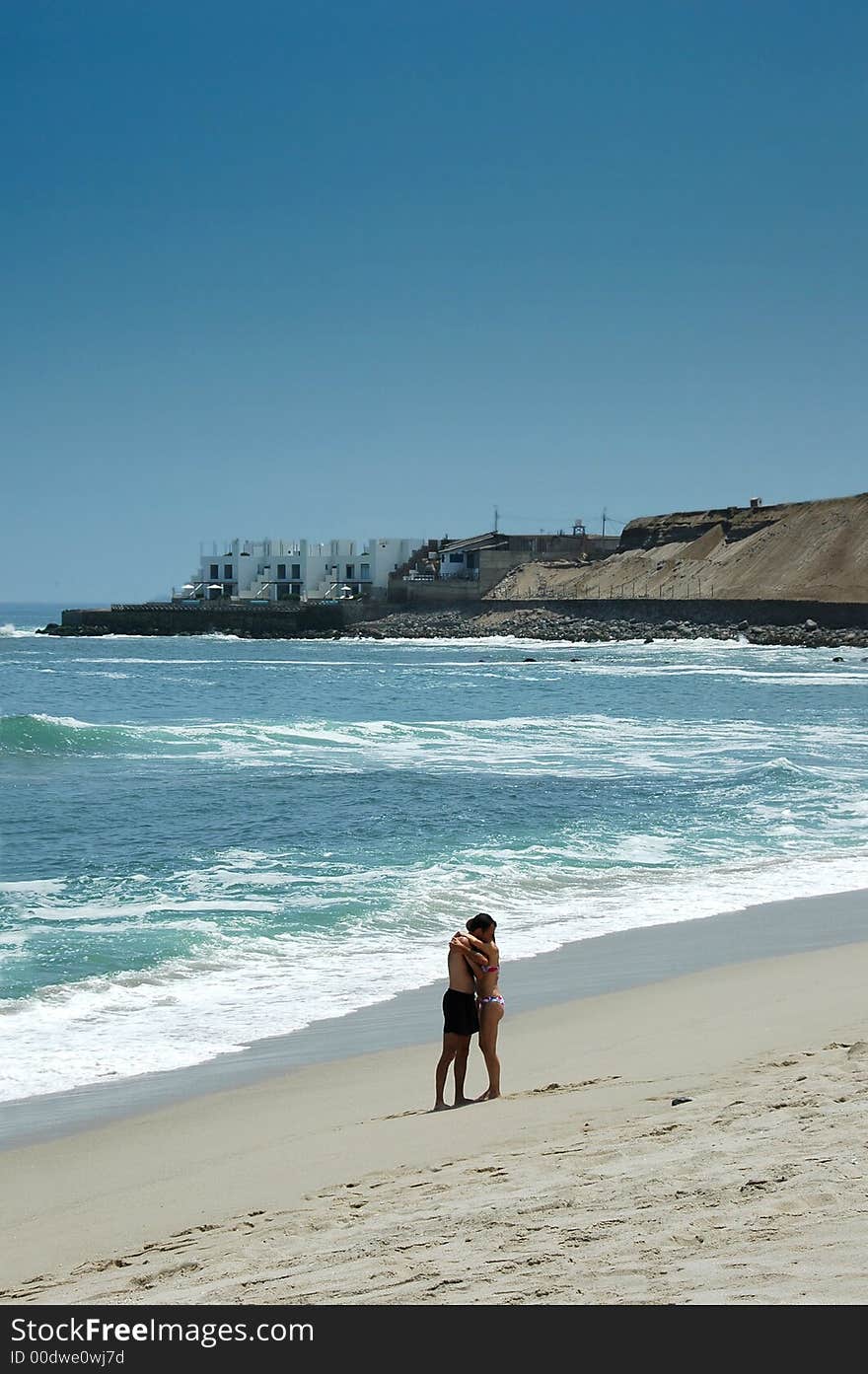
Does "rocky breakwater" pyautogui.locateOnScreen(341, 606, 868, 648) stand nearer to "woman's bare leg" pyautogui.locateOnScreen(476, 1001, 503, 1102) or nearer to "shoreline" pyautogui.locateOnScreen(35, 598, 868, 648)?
"shoreline" pyautogui.locateOnScreen(35, 598, 868, 648)

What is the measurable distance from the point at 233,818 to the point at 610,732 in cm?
1443

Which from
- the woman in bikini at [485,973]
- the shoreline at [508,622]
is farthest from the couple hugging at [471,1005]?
the shoreline at [508,622]

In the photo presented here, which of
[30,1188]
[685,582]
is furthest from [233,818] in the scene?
[685,582]

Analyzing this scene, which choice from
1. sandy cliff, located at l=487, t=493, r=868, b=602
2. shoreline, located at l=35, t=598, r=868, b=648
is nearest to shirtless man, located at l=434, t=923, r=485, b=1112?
shoreline, located at l=35, t=598, r=868, b=648

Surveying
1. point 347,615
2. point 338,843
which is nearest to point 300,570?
point 347,615

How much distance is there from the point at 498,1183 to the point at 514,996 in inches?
175

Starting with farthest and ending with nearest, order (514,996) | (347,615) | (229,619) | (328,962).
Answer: (347,615) < (229,619) < (328,962) < (514,996)

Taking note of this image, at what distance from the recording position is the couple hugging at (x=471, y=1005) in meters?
6.79

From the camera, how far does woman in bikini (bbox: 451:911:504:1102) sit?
6.90m

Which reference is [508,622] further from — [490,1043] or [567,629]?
[490,1043]

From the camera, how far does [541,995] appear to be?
9.41 m

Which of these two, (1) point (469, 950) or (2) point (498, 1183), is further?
(1) point (469, 950)

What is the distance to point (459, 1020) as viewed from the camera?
6879 mm
